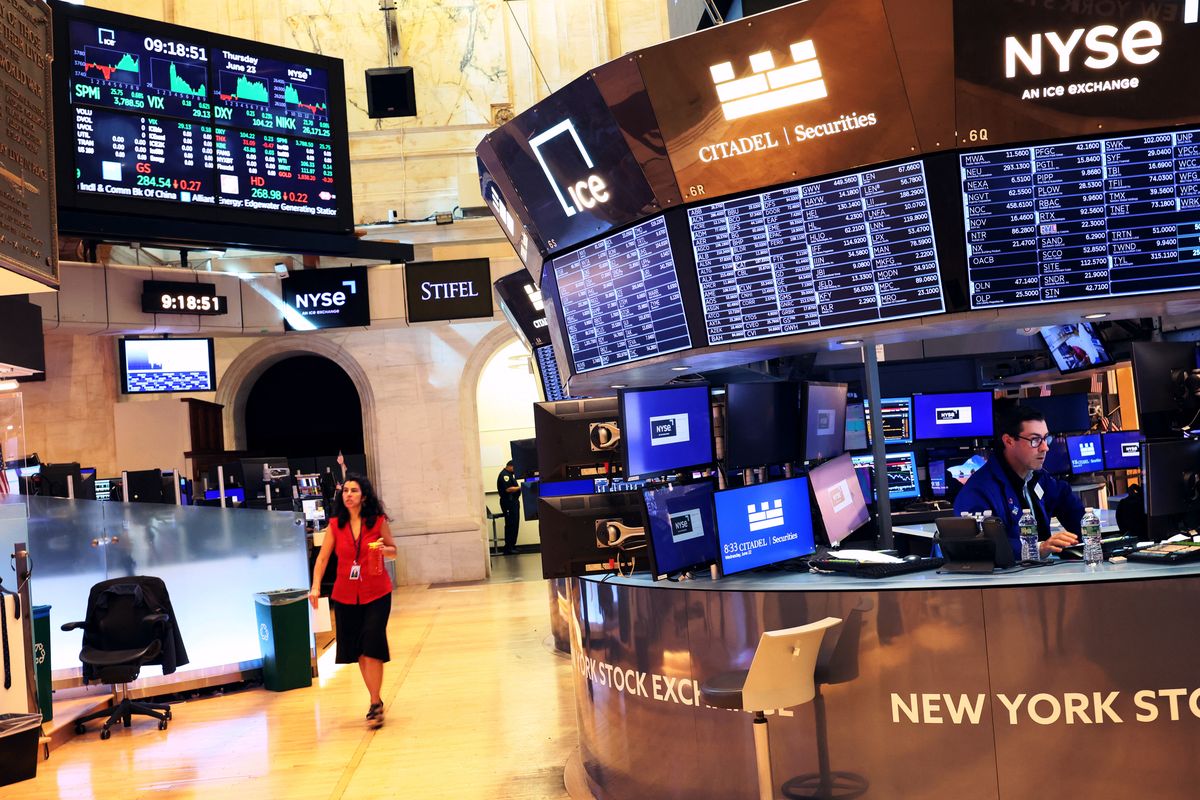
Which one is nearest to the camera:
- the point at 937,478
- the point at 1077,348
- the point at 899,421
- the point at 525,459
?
the point at 899,421

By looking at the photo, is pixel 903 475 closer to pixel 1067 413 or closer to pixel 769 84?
pixel 1067 413

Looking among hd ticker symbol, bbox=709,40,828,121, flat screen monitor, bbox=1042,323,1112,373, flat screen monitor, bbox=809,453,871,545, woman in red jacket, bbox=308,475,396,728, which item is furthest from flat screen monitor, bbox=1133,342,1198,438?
flat screen monitor, bbox=1042,323,1112,373

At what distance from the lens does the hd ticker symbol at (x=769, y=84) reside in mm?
3986

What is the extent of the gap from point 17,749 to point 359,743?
2465mm

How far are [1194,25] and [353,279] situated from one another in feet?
27.2

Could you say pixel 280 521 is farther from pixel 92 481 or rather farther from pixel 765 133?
pixel 765 133

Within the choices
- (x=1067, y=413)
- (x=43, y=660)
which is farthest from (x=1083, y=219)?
(x=43, y=660)

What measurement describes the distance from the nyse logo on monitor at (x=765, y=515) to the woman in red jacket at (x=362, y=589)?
292cm

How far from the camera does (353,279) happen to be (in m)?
10.7

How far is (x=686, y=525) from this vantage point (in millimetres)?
4355

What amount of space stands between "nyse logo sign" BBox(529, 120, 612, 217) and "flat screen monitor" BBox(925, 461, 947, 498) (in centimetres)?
552

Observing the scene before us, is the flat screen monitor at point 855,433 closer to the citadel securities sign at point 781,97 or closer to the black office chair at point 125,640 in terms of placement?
the citadel securities sign at point 781,97

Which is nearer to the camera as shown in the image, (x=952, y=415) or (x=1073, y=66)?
(x=1073, y=66)

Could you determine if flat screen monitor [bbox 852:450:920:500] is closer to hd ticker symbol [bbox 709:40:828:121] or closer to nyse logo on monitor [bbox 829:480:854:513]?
nyse logo on monitor [bbox 829:480:854:513]
